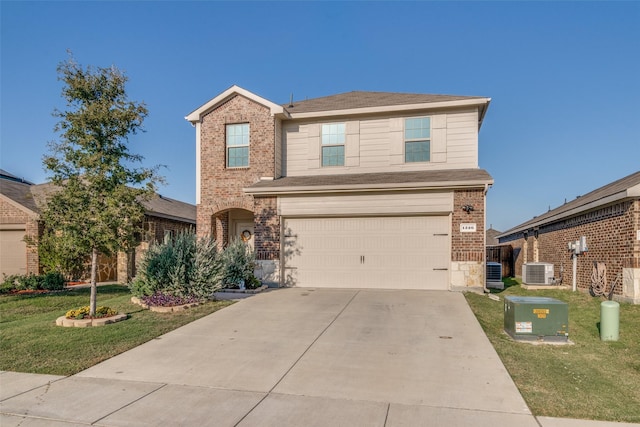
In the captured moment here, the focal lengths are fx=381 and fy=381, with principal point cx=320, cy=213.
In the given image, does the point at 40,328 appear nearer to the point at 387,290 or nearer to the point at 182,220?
the point at 387,290

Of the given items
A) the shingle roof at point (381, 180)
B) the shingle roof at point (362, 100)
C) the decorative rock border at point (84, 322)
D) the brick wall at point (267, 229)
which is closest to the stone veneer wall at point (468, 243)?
the shingle roof at point (381, 180)

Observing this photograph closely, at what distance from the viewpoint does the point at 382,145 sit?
13.4 metres

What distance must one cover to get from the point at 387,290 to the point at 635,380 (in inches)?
274

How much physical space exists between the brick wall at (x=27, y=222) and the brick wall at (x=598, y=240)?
64.8 ft

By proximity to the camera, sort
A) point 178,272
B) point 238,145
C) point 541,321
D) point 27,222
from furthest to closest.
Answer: point 27,222, point 238,145, point 178,272, point 541,321

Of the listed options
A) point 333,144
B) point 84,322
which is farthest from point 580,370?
point 333,144

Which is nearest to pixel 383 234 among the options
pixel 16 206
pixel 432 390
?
pixel 432 390

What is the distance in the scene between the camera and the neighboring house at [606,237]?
9.59 meters

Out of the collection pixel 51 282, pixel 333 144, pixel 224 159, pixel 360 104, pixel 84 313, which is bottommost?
pixel 51 282

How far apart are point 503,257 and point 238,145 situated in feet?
48.8

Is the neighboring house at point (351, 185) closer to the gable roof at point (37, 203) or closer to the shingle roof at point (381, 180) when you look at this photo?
the shingle roof at point (381, 180)

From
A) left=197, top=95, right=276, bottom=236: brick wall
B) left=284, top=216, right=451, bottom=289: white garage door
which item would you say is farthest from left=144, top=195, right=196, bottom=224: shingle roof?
left=284, top=216, right=451, bottom=289: white garage door

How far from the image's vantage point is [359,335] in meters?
6.91

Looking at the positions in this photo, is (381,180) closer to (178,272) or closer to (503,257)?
(178,272)
